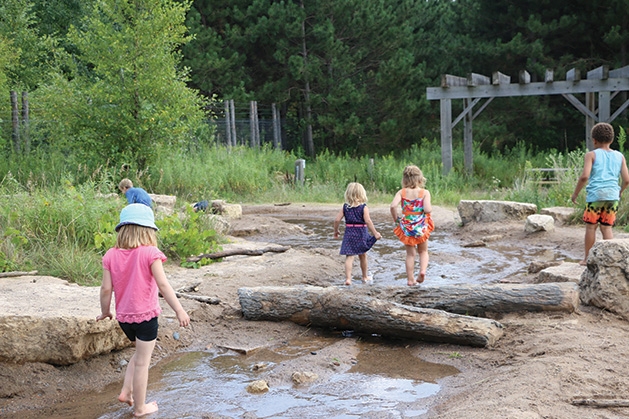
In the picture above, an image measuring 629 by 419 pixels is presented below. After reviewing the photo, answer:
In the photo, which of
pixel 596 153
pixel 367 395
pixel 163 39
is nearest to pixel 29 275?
pixel 367 395

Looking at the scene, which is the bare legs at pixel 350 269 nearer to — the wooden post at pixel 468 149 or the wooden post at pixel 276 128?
the wooden post at pixel 468 149

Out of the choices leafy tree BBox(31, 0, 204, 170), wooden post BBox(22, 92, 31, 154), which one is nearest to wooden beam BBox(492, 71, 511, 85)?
leafy tree BBox(31, 0, 204, 170)

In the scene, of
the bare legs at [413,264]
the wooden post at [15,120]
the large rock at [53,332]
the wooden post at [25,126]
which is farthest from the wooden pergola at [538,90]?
the large rock at [53,332]

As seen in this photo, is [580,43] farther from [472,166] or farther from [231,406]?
[231,406]

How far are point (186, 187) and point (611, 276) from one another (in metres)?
10.9

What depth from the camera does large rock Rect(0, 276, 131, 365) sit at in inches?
201

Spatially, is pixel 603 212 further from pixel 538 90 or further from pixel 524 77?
pixel 538 90

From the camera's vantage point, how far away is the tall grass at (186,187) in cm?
754

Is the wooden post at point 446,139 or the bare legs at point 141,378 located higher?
the wooden post at point 446,139

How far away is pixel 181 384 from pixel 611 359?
3051 millimetres

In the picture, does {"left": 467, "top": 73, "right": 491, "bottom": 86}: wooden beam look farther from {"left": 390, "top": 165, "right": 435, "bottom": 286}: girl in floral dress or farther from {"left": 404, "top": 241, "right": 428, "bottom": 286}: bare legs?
{"left": 404, "top": 241, "right": 428, "bottom": 286}: bare legs

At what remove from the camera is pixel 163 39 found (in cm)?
1497

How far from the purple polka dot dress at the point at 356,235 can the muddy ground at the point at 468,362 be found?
52 centimetres

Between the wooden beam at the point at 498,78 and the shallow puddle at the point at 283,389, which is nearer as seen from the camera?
the shallow puddle at the point at 283,389
